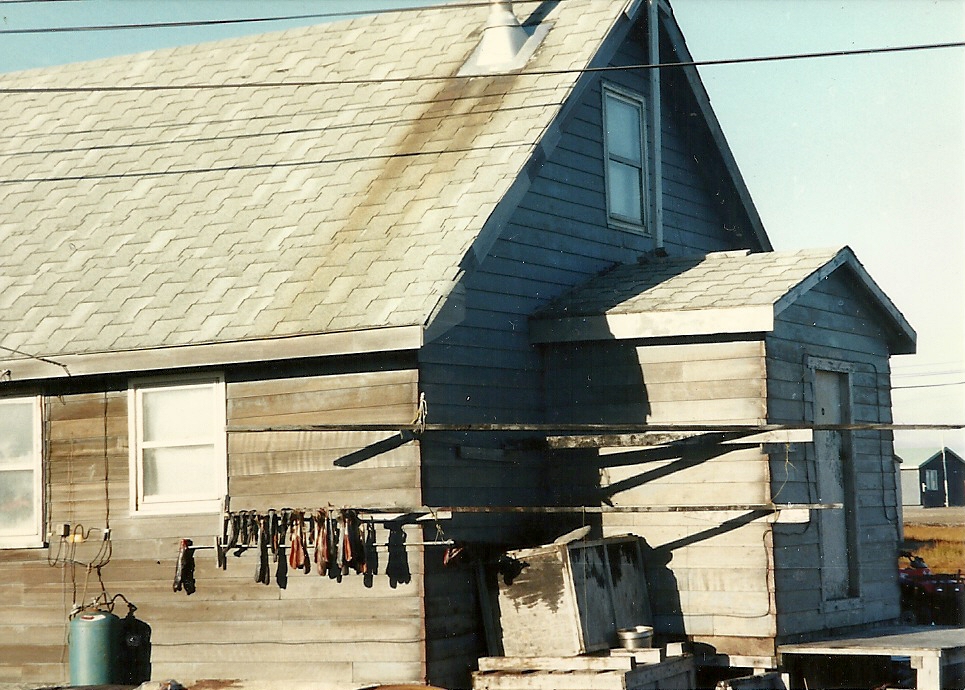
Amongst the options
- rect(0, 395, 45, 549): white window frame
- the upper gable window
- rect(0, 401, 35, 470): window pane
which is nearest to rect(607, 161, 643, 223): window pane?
the upper gable window

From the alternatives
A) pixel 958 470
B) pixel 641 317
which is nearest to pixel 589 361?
pixel 641 317

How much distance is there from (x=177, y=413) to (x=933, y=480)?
8366 centimetres

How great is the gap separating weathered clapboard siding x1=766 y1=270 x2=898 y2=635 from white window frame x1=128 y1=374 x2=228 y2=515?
17.3ft

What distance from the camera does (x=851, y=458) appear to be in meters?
15.6

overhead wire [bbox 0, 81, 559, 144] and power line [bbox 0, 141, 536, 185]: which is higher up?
overhead wire [bbox 0, 81, 559, 144]

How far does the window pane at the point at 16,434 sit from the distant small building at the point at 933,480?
264 ft

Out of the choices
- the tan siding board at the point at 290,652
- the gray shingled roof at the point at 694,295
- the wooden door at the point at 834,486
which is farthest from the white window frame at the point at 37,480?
the wooden door at the point at 834,486

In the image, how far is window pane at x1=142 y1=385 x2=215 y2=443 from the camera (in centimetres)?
1409

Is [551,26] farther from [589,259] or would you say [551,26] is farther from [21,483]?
[21,483]

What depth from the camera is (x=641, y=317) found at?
1409 centimetres

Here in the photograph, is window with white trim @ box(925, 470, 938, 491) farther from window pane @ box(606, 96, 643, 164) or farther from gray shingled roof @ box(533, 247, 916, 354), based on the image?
gray shingled roof @ box(533, 247, 916, 354)

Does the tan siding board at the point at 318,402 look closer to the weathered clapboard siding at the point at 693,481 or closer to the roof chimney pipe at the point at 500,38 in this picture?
the weathered clapboard siding at the point at 693,481

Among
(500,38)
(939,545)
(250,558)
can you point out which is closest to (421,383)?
(250,558)

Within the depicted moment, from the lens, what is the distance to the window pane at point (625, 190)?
16.8 meters
